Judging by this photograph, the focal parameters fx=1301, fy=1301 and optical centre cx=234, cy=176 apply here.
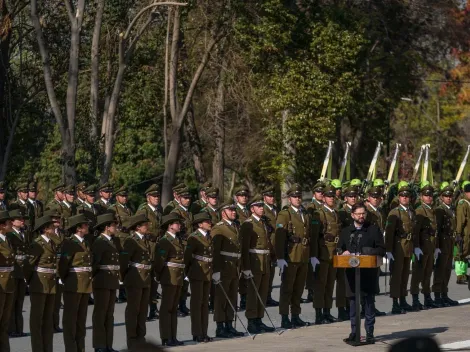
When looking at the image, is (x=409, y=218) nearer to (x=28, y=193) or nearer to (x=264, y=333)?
(x=264, y=333)

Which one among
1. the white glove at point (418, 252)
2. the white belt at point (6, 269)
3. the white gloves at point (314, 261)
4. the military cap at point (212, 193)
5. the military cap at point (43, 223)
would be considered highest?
the military cap at point (43, 223)

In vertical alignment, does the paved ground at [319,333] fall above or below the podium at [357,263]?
below

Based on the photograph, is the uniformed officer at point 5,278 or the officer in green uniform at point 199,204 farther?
the officer in green uniform at point 199,204

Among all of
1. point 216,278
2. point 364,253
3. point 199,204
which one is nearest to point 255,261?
point 216,278

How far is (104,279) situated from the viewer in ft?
46.2

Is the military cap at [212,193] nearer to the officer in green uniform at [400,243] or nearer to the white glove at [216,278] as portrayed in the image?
the officer in green uniform at [400,243]

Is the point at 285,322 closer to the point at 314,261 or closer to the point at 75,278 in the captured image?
the point at 314,261

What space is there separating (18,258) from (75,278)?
5.94 feet

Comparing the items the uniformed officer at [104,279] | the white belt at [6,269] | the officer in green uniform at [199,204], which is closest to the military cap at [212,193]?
the officer in green uniform at [199,204]

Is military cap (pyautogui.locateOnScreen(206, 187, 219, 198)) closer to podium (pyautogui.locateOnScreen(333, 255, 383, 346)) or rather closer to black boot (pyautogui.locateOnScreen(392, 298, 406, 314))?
black boot (pyautogui.locateOnScreen(392, 298, 406, 314))

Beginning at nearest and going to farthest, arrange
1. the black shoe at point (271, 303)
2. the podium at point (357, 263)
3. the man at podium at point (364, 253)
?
the podium at point (357, 263)
the man at podium at point (364, 253)
the black shoe at point (271, 303)

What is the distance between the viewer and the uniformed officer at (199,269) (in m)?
15.5

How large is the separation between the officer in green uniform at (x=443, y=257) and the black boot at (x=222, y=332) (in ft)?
15.3

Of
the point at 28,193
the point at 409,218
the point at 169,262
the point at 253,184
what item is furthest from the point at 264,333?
the point at 253,184
